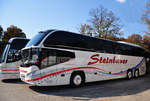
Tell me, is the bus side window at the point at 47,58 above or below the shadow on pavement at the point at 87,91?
above

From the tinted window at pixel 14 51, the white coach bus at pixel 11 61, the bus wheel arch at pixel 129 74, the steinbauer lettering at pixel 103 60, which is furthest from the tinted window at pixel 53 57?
the bus wheel arch at pixel 129 74

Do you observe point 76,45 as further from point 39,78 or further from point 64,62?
point 39,78

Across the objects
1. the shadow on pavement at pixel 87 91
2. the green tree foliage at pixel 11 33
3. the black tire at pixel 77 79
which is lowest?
the shadow on pavement at pixel 87 91

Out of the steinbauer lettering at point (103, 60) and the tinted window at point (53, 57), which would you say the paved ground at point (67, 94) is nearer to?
the tinted window at point (53, 57)

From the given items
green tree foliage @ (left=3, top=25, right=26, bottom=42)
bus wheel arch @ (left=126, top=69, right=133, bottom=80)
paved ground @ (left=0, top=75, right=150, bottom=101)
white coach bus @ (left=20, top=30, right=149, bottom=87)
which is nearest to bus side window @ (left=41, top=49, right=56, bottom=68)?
white coach bus @ (left=20, top=30, right=149, bottom=87)

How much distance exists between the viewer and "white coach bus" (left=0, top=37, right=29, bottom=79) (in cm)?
988

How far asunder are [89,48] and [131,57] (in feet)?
22.1

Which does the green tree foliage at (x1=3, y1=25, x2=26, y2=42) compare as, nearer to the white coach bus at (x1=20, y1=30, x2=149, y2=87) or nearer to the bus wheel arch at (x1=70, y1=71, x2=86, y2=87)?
the white coach bus at (x1=20, y1=30, x2=149, y2=87)

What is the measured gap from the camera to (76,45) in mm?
8938

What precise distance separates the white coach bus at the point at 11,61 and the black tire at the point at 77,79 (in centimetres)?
488

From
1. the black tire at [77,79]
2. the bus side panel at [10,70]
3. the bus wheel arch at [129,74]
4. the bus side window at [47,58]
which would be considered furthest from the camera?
the bus wheel arch at [129,74]

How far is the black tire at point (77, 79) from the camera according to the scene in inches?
339

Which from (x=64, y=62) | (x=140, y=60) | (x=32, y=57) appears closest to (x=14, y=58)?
(x=32, y=57)

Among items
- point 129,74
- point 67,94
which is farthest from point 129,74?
point 67,94
